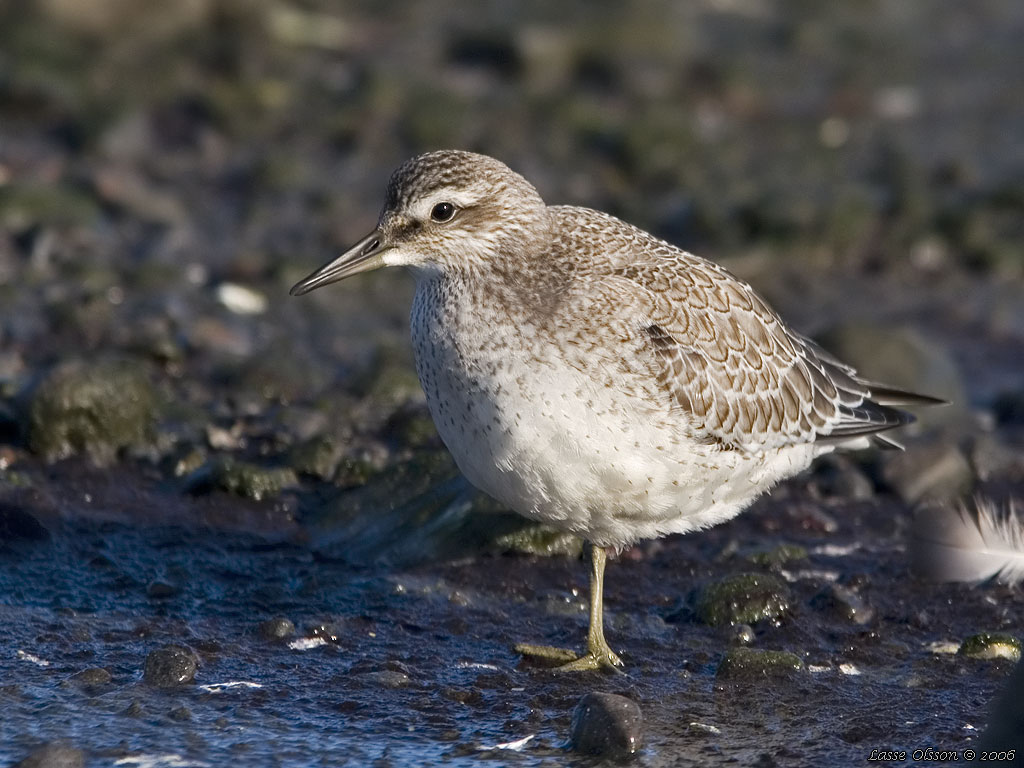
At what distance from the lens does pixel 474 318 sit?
7422 millimetres

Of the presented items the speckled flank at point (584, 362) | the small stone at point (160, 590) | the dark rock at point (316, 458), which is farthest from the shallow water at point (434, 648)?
the speckled flank at point (584, 362)

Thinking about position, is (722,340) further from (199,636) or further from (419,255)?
(199,636)

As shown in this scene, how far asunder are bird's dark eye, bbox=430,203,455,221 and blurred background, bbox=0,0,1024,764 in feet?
6.16

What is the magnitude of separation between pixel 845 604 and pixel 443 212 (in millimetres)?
3018

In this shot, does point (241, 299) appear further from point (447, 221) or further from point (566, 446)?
point (566, 446)

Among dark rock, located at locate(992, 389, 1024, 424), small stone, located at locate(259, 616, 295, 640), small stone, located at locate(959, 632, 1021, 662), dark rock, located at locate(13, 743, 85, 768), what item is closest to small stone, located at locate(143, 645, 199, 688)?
small stone, located at locate(259, 616, 295, 640)

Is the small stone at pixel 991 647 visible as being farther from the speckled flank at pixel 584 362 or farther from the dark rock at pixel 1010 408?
the dark rock at pixel 1010 408

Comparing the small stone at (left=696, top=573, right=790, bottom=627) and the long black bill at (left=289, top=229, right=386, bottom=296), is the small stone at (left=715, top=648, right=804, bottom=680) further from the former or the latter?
the long black bill at (left=289, top=229, right=386, bottom=296)

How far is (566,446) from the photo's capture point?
7.16 meters

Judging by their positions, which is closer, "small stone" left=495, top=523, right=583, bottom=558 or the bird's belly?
the bird's belly

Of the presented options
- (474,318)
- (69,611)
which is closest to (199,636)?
(69,611)

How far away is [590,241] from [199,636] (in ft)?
9.22

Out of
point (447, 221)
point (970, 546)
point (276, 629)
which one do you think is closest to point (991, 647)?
point (970, 546)

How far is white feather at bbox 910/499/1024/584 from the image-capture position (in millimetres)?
7234
